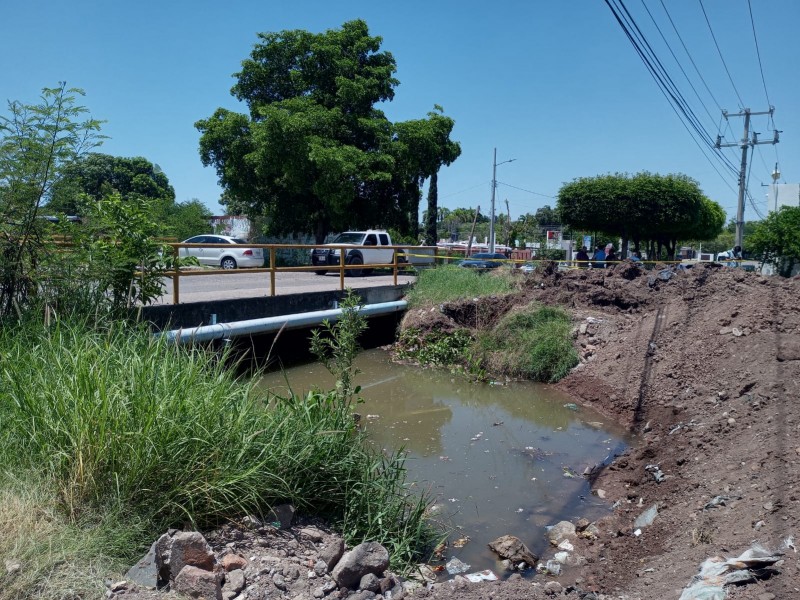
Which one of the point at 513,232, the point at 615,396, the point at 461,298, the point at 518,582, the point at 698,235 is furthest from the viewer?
the point at 513,232

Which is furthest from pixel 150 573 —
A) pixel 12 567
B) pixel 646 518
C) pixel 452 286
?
pixel 452 286

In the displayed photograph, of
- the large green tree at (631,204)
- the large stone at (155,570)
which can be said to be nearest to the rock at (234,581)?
the large stone at (155,570)

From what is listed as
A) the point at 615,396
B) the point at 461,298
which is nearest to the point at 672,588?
the point at 615,396

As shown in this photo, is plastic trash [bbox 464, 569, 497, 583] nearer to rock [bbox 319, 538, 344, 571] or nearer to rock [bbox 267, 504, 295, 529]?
rock [bbox 319, 538, 344, 571]

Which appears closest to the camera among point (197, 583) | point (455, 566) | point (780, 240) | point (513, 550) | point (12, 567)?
point (12, 567)

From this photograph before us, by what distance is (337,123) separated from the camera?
28.4 m

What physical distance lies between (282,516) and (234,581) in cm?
86

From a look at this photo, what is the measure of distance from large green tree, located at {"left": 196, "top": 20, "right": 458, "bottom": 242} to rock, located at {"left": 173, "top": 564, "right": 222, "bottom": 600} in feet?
77.2

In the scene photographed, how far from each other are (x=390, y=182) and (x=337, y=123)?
3336 mm

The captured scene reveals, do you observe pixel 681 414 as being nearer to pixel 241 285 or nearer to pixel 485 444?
pixel 485 444

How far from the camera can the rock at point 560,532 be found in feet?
21.5

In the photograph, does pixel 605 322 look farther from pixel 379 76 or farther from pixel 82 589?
pixel 379 76

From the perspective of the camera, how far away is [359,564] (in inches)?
172

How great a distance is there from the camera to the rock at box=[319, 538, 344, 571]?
445 centimetres
